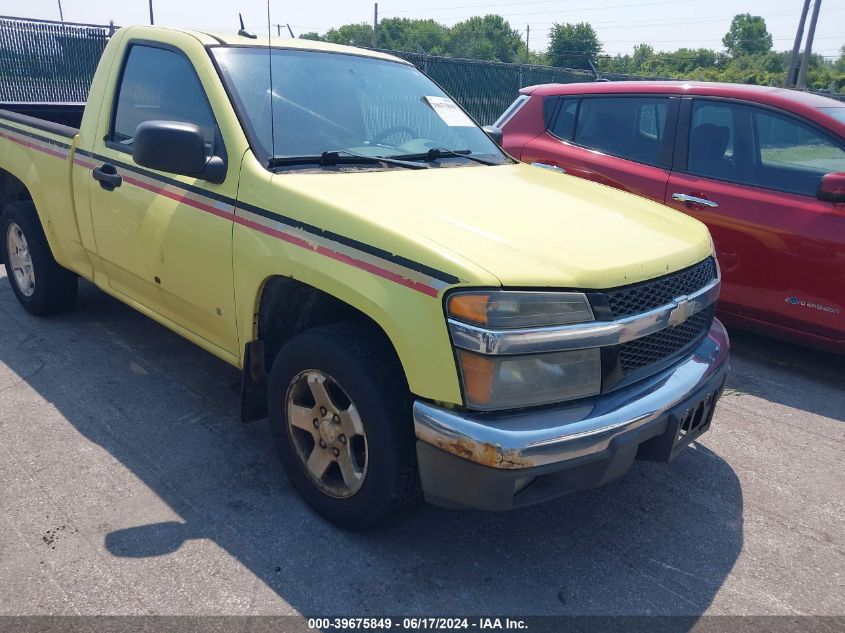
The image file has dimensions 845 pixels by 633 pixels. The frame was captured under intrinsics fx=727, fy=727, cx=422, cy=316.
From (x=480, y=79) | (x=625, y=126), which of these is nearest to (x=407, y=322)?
(x=625, y=126)

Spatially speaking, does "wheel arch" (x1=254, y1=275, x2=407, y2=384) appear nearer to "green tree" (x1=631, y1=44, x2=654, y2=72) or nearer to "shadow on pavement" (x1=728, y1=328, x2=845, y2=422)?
"shadow on pavement" (x1=728, y1=328, x2=845, y2=422)

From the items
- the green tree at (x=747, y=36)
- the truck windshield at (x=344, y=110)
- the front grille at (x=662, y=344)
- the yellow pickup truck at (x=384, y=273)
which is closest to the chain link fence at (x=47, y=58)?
the yellow pickup truck at (x=384, y=273)

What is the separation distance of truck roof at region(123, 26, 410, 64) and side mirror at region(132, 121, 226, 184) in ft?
2.19

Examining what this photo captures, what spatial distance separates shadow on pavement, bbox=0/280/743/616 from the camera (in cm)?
255

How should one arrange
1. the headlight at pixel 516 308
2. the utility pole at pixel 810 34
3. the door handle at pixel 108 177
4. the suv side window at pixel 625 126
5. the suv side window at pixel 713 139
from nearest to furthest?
the headlight at pixel 516 308 → the door handle at pixel 108 177 → the suv side window at pixel 713 139 → the suv side window at pixel 625 126 → the utility pole at pixel 810 34

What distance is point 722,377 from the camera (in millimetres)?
2990

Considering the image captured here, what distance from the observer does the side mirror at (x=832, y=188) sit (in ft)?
13.9

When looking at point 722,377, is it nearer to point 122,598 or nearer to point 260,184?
point 260,184

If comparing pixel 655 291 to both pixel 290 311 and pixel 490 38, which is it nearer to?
pixel 290 311

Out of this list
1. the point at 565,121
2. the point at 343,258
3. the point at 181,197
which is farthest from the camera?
the point at 565,121

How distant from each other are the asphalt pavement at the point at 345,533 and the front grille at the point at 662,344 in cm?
74

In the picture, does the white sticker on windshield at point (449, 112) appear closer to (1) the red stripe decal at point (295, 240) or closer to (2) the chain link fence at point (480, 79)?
(1) the red stripe decal at point (295, 240)

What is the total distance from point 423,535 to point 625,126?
3737 mm

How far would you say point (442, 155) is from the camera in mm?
3570
